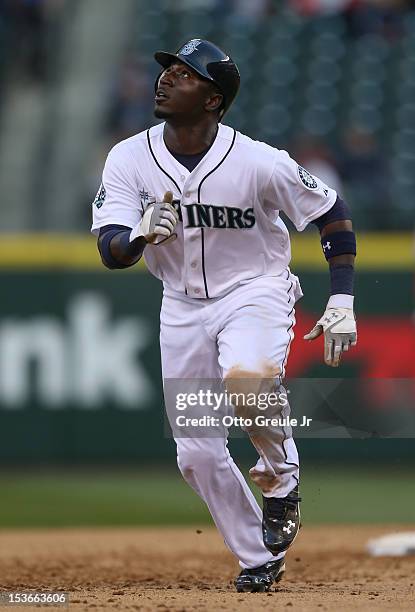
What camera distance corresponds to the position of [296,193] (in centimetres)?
567

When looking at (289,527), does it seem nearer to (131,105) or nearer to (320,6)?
(131,105)

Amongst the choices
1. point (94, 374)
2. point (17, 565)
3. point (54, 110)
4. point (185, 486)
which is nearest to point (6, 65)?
point (54, 110)

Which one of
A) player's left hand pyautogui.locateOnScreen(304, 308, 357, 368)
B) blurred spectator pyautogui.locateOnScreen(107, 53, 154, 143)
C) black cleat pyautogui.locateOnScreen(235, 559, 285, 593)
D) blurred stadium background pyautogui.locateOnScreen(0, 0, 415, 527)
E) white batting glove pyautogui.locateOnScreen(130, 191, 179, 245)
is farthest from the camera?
blurred spectator pyautogui.locateOnScreen(107, 53, 154, 143)

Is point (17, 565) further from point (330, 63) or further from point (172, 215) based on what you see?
point (330, 63)

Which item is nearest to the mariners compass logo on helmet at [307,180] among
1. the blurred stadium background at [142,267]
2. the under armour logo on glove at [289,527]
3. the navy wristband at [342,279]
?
the navy wristband at [342,279]

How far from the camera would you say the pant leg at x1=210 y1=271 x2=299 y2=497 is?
552cm

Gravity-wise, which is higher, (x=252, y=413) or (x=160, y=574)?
(x=252, y=413)

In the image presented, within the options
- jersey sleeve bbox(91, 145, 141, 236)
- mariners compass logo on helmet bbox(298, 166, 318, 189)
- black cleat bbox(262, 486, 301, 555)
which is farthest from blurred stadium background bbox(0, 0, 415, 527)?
jersey sleeve bbox(91, 145, 141, 236)

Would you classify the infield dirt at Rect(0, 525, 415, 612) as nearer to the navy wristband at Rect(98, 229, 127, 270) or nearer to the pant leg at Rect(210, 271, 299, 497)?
the pant leg at Rect(210, 271, 299, 497)

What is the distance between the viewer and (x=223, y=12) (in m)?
13.6

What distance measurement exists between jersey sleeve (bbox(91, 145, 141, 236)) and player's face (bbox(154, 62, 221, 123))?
280mm

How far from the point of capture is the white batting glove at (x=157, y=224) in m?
5.17

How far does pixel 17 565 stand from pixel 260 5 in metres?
8.12

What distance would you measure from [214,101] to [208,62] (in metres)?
0.17
